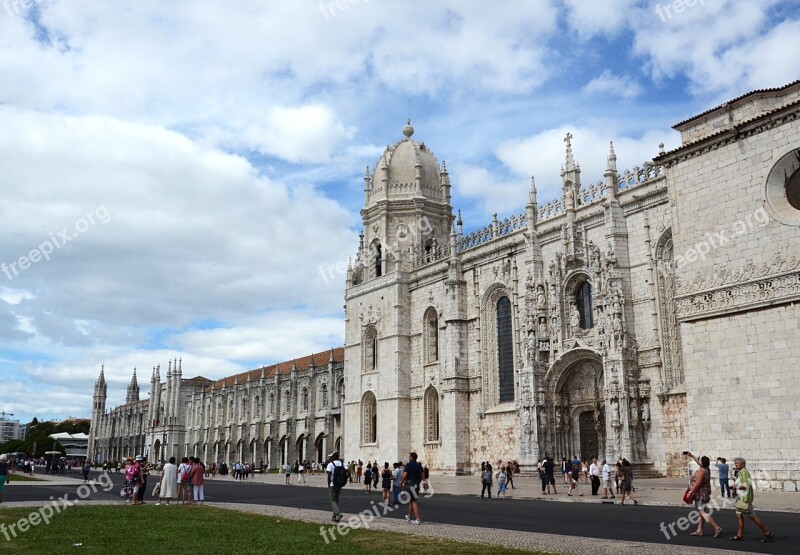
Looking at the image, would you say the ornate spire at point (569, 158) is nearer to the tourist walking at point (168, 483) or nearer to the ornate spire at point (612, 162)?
the ornate spire at point (612, 162)

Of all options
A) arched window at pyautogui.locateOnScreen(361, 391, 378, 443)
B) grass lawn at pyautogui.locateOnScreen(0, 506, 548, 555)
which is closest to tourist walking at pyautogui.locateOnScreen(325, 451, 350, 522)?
grass lawn at pyautogui.locateOnScreen(0, 506, 548, 555)

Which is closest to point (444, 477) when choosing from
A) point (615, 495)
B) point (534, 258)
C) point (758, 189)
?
point (534, 258)

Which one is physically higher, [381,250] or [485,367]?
[381,250]

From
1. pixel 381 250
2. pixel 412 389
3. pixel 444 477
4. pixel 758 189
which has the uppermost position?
pixel 381 250

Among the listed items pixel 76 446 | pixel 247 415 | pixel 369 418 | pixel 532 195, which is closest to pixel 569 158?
pixel 532 195

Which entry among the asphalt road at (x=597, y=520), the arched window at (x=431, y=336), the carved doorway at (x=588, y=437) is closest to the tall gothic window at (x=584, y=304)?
the carved doorway at (x=588, y=437)

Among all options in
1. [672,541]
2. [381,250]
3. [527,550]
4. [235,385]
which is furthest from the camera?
[235,385]

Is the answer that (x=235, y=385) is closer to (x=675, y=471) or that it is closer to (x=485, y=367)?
(x=485, y=367)

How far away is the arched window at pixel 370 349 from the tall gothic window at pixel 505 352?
35.9 feet

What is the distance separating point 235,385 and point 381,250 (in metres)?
34.2

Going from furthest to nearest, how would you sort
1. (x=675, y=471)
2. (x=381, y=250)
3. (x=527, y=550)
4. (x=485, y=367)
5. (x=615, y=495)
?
(x=381, y=250) → (x=485, y=367) → (x=675, y=471) → (x=615, y=495) → (x=527, y=550)

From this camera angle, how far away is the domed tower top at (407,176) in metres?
47.7

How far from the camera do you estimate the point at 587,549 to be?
35.8ft

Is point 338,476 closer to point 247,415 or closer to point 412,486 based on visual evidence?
point 412,486
